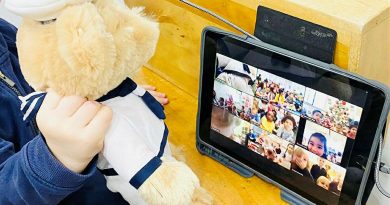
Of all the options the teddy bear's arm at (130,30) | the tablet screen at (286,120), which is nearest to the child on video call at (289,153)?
the tablet screen at (286,120)

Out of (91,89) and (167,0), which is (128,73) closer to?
(91,89)

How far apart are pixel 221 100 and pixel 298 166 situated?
169 mm

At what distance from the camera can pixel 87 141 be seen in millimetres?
492

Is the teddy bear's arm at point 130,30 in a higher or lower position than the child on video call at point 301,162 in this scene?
higher

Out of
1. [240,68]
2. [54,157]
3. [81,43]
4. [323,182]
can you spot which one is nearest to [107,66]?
[81,43]

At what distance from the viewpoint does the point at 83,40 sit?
1.43ft

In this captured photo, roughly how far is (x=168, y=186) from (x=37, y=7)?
0.24 meters

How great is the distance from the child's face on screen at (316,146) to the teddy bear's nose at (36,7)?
383mm

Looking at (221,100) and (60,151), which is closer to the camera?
(60,151)

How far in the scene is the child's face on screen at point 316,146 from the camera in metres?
0.60

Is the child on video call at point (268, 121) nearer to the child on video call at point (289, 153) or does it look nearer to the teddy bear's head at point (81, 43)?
the child on video call at point (289, 153)

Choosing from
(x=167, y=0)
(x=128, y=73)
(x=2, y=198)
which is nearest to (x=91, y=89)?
(x=128, y=73)

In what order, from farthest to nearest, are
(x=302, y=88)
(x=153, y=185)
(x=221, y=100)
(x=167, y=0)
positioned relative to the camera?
(x=167, y=0) → (x=221, y=100) → (x=302, y=88) → (x=153, y=185)

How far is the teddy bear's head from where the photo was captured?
0.44m
